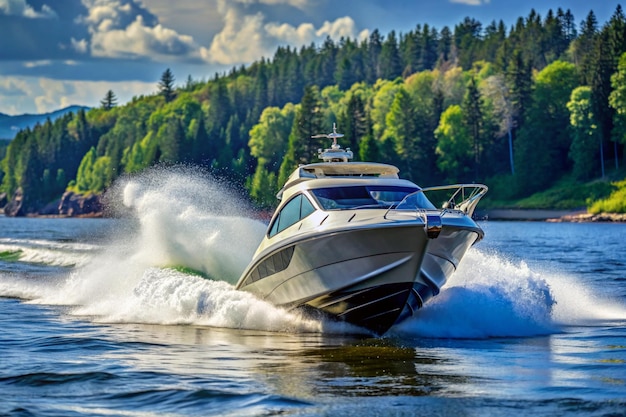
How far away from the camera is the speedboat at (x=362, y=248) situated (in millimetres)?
16906

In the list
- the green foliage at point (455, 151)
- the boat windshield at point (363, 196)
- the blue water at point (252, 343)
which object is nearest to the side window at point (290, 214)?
the boat windshield at point (363, 196)

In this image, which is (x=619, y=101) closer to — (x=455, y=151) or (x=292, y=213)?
(x=455, y=151)

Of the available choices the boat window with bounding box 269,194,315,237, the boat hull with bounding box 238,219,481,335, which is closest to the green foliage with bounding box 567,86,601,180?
the boat window with bounding box 269,194,315,237

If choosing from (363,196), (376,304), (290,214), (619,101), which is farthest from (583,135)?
(376,304)

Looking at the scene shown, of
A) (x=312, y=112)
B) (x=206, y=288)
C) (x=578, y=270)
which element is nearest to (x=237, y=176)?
(x=312, y=112)

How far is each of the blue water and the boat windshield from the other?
2.20 meters

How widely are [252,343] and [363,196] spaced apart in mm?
3386

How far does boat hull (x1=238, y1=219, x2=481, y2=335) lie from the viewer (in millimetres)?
16891

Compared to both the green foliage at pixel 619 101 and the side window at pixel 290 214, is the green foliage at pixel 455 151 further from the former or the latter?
the side window at pixel 290 214

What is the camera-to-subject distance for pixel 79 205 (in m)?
185

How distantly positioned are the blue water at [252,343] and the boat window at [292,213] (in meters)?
1.64

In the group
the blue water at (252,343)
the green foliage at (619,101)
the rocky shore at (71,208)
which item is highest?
the green foliage at (619,101)

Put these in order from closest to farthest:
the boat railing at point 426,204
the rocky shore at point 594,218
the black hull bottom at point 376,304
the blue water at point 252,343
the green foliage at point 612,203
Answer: the blue water at point 252,343, the boat railing at point 426,204, the black hull bottom at point 376,304, the rocky shore at point 594,218, the green foliage at point 612,203

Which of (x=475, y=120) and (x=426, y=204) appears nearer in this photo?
(x=426, y=204)
